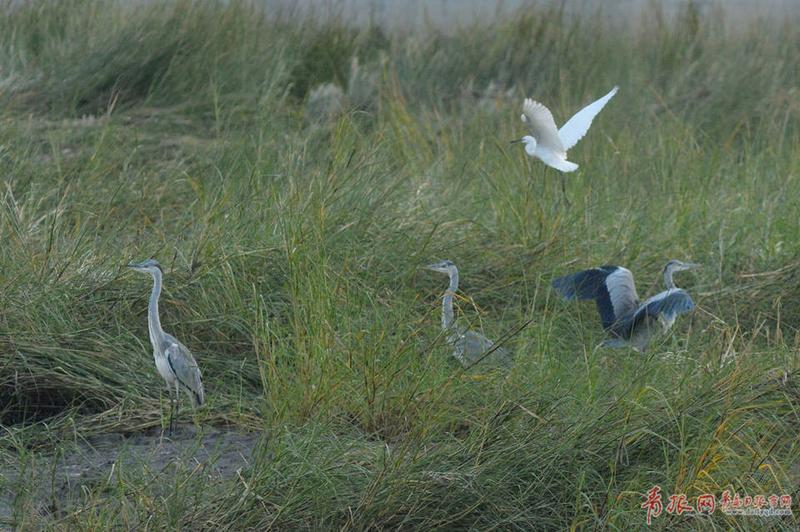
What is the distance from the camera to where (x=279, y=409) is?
3479 millimetres

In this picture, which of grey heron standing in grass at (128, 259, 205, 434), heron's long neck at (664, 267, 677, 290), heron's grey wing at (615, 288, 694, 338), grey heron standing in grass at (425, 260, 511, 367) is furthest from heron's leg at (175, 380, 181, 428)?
heron's long neck at (664, 267, 677, 290)

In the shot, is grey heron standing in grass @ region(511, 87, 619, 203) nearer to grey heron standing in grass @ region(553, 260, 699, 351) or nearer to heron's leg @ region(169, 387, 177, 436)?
grey heron standing in grass @ region(553, 260, 699, 351)

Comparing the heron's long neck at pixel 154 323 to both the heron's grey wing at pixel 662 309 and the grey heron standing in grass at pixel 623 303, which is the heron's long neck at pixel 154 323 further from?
the heron's grey wing at pixel 662 309

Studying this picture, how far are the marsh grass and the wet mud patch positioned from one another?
0.02 m

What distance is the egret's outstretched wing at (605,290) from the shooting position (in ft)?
14.2

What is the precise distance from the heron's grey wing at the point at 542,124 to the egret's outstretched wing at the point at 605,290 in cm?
50

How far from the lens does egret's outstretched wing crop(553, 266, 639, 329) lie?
14.2 feet

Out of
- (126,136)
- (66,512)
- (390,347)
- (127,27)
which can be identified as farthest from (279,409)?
(127,27)

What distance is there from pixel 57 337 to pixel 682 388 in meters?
1.78

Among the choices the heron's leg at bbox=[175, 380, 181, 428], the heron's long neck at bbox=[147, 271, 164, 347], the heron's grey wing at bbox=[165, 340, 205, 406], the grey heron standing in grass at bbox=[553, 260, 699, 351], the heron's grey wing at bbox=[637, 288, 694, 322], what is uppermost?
the heron's long neck at bbox=[147, 271, 164, 347]

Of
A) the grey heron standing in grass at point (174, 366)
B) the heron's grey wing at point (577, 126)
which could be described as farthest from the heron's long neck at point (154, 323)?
the heron's grey wing at point (577, 126)

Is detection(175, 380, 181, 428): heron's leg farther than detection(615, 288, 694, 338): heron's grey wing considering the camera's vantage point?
No

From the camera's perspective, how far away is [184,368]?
3633mm

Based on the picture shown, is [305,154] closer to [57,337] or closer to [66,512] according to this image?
[57,337]
